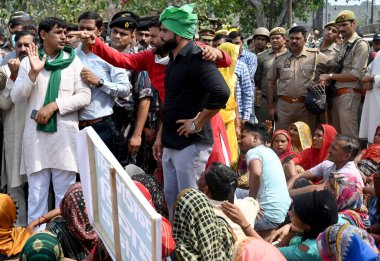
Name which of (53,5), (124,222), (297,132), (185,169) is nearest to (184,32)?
(185,169)

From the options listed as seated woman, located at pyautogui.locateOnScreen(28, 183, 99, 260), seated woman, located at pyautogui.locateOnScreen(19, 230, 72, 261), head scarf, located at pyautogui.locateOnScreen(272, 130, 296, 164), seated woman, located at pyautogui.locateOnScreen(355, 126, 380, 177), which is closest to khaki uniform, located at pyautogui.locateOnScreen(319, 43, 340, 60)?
head scarf, located at pyautogui.locateOnScreen(272, 130, 296, 164)

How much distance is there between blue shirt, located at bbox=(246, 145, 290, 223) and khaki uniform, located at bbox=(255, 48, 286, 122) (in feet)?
12.6

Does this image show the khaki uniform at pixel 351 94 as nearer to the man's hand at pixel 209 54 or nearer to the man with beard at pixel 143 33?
the man with beard at pixel 143 33

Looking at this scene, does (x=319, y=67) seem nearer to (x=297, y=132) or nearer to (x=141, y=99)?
(x=297, y=132)

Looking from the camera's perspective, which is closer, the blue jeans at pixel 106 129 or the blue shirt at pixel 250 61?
the blue jeans at pixel 106 129

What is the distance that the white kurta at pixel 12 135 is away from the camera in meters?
6.13

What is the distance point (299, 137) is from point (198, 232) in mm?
4094

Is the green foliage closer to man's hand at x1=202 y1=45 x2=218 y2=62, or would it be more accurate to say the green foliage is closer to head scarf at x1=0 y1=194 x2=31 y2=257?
man's hand at x1=202 y1=45 x2=218 y2=62

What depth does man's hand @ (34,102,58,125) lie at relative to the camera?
5.71 m

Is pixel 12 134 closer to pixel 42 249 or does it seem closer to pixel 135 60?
pixel 135 60

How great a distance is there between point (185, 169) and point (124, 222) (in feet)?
6.14

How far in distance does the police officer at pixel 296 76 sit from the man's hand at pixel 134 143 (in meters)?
2.66

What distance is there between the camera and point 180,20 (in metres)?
4.83

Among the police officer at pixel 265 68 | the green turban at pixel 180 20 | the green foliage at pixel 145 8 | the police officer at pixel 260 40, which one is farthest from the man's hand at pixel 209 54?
the green foliage at pixel 145 8
